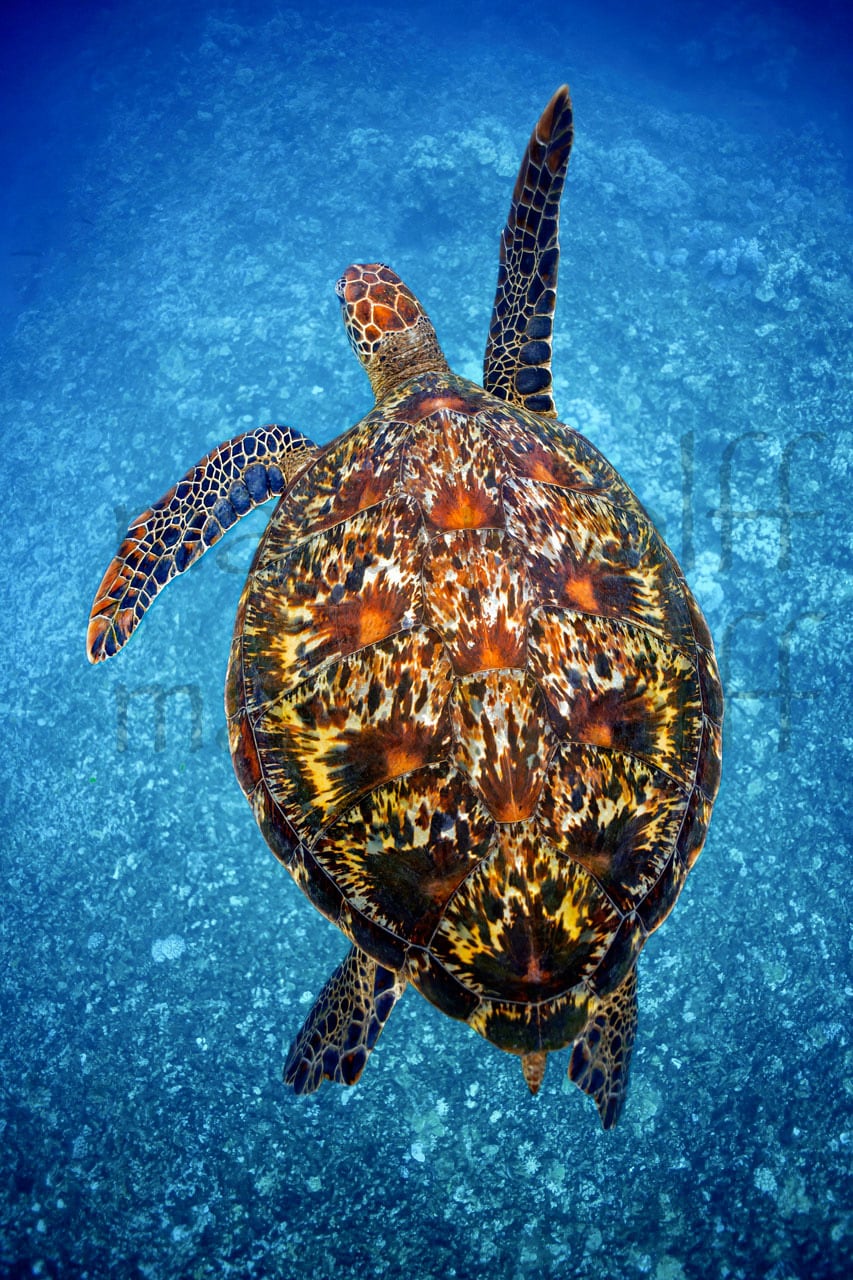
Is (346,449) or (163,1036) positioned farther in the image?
(163,1036)

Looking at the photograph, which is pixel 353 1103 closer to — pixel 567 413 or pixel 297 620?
pixel 297 620

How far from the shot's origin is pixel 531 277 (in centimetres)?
169

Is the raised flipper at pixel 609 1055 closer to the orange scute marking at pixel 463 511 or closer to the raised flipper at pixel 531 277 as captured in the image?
the orange scute marking at pixel 463 511

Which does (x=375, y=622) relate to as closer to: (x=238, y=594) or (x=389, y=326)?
(x=389, y=326)

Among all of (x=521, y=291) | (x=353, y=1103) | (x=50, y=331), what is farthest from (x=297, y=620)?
(x=50, y=331)

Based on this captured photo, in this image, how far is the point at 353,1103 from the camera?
1.90 m

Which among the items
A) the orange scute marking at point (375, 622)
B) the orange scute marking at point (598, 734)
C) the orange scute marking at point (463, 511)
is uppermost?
the orange scute marking at point (463, 511)

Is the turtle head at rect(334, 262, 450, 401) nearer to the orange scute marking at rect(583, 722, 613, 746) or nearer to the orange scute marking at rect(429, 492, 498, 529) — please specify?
the orange scute marking at rect(429, 492, 498, 529)

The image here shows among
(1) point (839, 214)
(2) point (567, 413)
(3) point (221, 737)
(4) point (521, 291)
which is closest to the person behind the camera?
(4) point (521, 291)

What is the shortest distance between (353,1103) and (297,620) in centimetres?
137

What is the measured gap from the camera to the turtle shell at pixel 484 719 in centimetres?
102

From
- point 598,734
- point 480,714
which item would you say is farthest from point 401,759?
point 598,734

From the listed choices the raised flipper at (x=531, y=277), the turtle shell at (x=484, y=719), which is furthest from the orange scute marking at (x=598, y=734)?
the raised flipper at (x=531, y=277)

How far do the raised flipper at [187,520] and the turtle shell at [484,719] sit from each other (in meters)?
0.53
